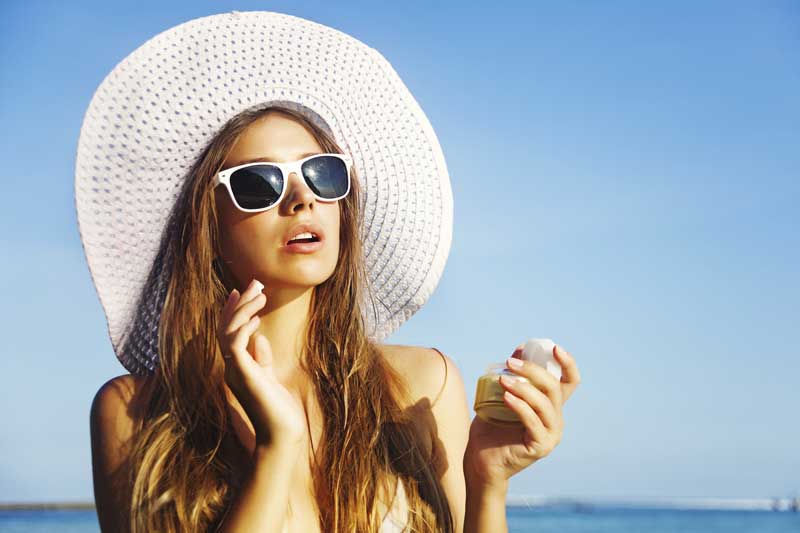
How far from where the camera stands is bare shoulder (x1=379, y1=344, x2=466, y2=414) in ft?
13.4

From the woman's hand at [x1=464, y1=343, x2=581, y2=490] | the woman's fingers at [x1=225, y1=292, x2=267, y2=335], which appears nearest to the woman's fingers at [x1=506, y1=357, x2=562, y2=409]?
the woman's hand at [x1=464, y1=343, x2=581, y2=490]

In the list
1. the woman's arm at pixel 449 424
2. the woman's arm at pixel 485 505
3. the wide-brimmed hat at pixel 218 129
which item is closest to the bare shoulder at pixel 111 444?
the wide-brimmed hat at pixel 218 129

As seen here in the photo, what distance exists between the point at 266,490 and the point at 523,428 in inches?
35.4

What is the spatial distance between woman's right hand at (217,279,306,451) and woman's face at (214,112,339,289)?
0.49 m

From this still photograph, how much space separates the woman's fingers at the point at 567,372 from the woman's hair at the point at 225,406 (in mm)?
956

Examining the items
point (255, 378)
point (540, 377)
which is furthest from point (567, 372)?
point (255, 378)

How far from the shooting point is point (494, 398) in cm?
310

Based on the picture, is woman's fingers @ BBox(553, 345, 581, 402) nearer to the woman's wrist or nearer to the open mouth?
the woman's wrist

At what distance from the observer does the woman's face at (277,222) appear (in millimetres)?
3637

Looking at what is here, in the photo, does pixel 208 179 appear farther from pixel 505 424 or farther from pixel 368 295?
pixel 505 424

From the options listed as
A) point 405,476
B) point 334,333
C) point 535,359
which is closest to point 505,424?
point 535,359

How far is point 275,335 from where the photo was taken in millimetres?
3938

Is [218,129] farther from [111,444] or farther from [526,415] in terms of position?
[526,415]

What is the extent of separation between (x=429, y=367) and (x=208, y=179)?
1256 mm
